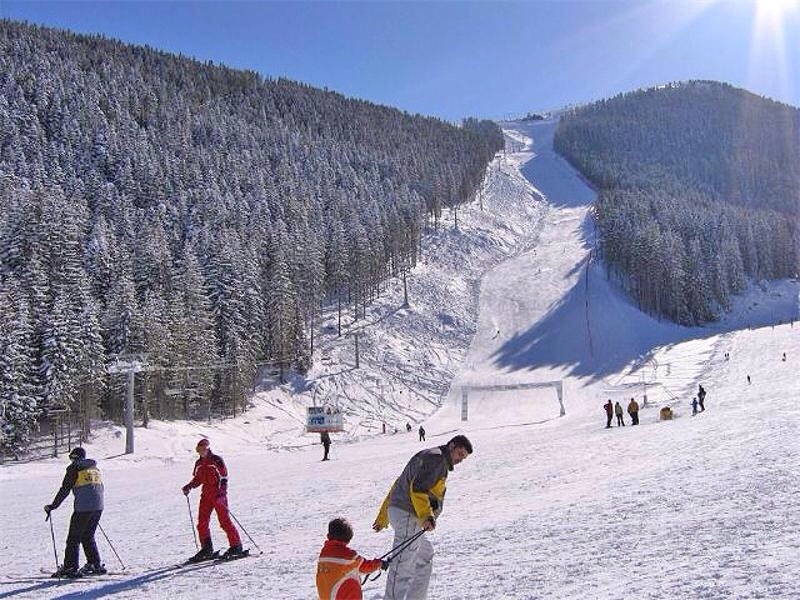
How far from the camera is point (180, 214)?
278ft

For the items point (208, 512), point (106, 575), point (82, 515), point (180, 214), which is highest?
point (180, 214)

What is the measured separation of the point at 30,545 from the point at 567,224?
140 metres

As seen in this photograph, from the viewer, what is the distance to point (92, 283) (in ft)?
167

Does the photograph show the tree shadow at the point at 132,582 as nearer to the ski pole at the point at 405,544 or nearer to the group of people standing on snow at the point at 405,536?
the group of people standing on snow at the point at 405,536

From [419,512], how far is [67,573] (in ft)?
21.2

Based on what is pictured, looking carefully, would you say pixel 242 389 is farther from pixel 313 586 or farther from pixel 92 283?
pixel 313 586

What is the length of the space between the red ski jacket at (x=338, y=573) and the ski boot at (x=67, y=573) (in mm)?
6062

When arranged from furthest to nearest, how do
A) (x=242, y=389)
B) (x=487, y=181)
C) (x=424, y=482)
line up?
(x=487, y=181), (x=242, y=389), (x=424, y=482)

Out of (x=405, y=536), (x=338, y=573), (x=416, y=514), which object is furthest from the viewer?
(x=405, y=536)

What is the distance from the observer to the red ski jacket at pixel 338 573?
18.4ft

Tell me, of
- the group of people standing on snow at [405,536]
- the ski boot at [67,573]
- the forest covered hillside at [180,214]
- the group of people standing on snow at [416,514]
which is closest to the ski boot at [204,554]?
the ski boot at [67,573]

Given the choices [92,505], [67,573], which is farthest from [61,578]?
[92,505]

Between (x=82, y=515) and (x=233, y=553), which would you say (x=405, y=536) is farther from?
(x=82, y=515)

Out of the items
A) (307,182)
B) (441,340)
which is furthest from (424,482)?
(307,182)
